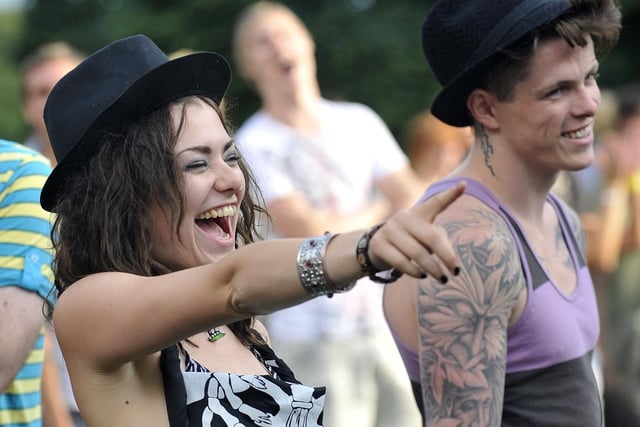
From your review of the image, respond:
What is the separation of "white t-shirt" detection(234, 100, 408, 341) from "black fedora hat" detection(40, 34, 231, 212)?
114 inches

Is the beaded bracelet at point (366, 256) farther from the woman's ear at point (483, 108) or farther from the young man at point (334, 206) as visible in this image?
the young man at point (334, 206)

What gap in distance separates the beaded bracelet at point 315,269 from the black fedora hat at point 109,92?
719mm

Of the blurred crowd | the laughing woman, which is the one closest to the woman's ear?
the laughing woman

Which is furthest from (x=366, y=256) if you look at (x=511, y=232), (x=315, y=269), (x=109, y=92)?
(x=511, y=232)

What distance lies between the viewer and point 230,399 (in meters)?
2.75

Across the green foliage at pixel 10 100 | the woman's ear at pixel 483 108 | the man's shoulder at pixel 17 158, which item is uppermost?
the green foliage at pixel 10 100

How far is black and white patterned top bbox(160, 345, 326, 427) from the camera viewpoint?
8.86 feet

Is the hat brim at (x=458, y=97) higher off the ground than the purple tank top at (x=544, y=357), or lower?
higher

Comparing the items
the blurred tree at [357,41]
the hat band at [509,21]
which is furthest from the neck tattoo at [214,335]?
the blurred tree at [357,41]

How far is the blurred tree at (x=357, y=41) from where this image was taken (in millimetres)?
19281

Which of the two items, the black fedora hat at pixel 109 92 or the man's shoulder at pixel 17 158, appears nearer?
the black fedora hat at pixel 109 92

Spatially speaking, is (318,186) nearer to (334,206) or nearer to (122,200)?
(334,206)

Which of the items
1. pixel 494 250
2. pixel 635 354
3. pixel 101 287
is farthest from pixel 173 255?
pixel 635 354

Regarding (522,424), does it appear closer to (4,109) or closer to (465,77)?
(465,77)
